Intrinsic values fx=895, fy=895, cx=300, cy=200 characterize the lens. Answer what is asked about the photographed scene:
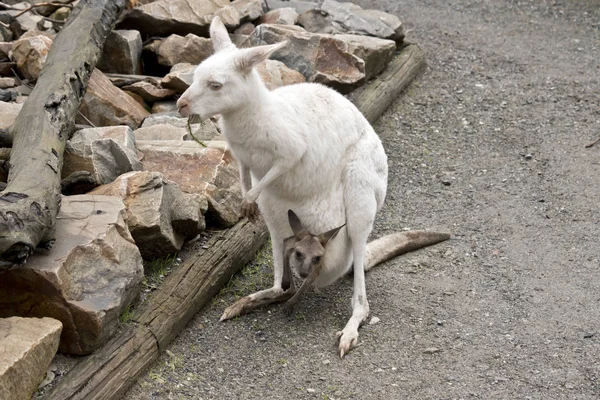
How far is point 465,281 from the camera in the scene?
578 cm

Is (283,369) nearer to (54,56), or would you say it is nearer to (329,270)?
(329,270)

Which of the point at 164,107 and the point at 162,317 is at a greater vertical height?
the point at 162,317

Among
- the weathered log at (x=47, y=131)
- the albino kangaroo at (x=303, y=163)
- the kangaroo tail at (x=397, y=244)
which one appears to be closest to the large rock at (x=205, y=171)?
the albino kangaroo at (x=303, y=163)

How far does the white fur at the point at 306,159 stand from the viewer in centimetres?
488

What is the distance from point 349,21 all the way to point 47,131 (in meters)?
4.74

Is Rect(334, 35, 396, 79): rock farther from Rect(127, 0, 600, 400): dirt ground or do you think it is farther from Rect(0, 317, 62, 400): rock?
Rect(0, 317, 62, 400): rock

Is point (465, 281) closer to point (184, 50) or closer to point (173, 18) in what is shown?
point (184, 50)

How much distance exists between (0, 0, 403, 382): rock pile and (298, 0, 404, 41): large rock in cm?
1

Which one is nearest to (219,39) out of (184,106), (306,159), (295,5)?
(184,106)

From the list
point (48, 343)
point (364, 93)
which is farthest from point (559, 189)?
point (48, 343)

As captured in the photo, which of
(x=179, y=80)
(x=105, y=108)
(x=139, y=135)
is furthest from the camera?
(x=179, y=80)

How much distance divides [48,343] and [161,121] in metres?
2.79

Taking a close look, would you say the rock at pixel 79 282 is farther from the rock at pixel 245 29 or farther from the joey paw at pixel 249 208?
the rock at pixel 245 29

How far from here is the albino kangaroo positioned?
488 centimetres
